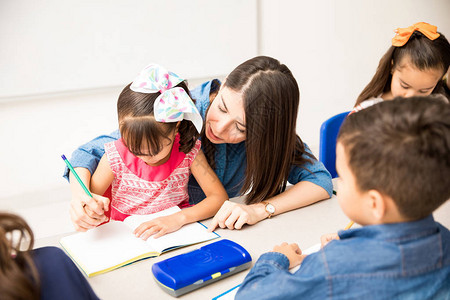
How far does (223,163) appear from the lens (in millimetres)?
1517

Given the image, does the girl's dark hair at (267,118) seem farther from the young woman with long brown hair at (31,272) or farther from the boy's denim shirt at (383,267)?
the young woman with long brown hair at (31,272)

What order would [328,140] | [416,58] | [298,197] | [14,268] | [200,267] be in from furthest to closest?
[416,58], [328,140], [298,197], [200,267], [14,268]

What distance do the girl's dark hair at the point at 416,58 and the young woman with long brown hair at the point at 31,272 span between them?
1.67 m

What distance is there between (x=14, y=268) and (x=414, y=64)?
178cm

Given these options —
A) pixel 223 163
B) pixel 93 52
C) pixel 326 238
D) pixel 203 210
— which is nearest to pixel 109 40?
pixel 93 52

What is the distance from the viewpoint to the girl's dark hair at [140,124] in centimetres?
123

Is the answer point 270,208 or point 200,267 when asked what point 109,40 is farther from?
point 200,267

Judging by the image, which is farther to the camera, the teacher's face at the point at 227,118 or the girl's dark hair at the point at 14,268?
the teacher's face at the point at 227,118

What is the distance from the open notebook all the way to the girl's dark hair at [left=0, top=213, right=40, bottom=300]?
43cm

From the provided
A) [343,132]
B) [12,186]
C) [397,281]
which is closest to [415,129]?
[343,132]

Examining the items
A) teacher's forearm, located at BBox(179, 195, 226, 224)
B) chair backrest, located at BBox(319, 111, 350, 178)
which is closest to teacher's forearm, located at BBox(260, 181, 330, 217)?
teacher's forearm, located at BBox(179, 195, 226, 224)

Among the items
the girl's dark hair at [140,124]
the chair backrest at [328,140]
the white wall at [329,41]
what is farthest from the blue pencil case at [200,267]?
the white wall at [329,41]

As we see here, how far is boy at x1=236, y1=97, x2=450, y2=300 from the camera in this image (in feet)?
2.27

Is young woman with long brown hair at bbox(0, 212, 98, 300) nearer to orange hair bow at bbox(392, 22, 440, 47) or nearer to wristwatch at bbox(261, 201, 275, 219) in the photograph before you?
wristwatch at bbox(261, 201, 275, 219)
